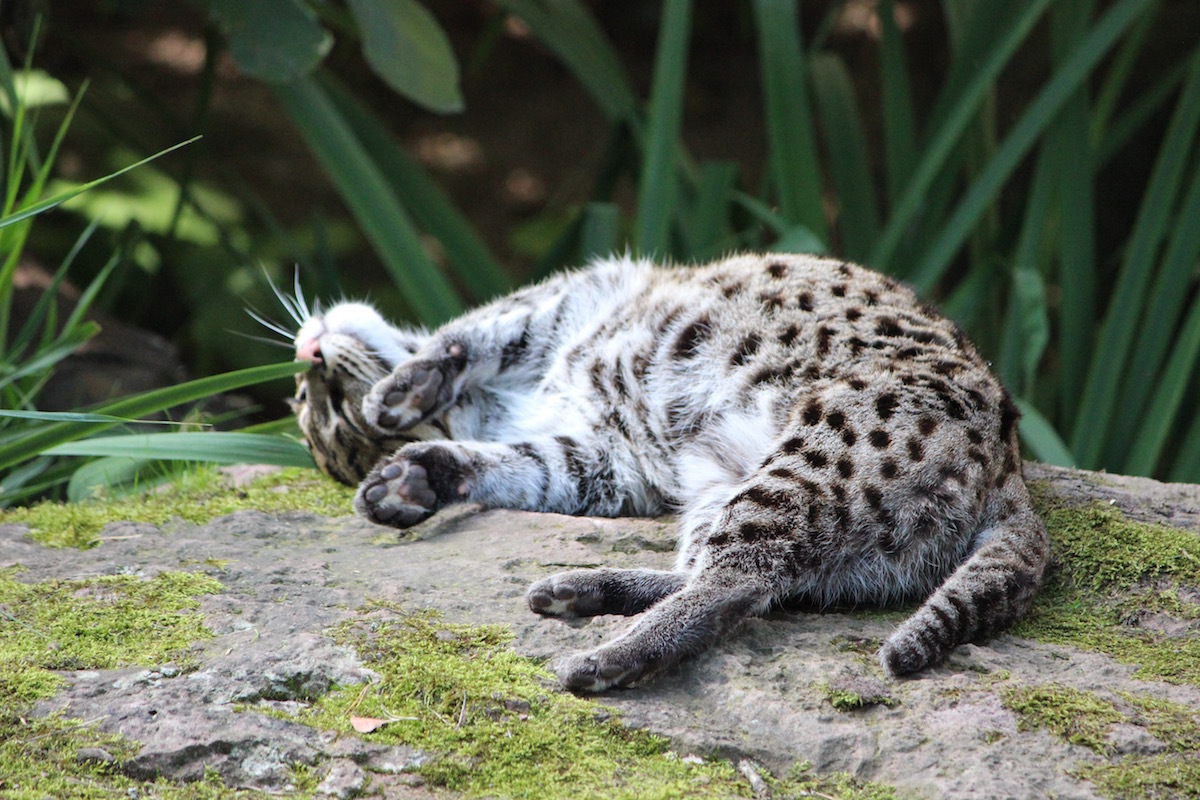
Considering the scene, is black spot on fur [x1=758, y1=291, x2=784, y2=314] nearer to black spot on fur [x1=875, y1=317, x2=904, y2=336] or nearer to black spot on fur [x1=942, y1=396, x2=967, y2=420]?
black spot on fur [x1=875, y1=317, x2=904, y2=336]

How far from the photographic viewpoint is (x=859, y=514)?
276cm

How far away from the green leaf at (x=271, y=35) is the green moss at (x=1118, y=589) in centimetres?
Answer: 346

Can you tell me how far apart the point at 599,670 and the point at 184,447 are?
1.82m

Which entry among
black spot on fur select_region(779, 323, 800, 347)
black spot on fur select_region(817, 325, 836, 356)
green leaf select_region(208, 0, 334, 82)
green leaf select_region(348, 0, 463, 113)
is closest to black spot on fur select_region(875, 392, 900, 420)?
black spot on fur select_region(817, 325, 836, 356)

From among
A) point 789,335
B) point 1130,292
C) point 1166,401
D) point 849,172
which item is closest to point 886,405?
point 789,335

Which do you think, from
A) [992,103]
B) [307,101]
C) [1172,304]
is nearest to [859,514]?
[1172,304]

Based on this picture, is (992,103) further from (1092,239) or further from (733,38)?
(733,38)

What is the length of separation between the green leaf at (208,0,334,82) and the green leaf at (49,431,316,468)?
1717 mm

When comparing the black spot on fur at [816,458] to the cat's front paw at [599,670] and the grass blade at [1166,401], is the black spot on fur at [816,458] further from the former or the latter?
the grass blade at [1166,401]

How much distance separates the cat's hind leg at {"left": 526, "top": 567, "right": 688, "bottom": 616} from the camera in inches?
105

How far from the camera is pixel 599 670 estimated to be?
234cm

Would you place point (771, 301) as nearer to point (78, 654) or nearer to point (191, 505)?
point (191, 505)

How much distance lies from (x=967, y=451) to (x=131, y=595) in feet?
7.13

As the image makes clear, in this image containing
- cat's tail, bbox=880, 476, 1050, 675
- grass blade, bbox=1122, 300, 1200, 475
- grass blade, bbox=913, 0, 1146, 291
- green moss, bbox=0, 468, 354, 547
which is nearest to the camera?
cat's tail, bbox=880, 476, 1050, 675
